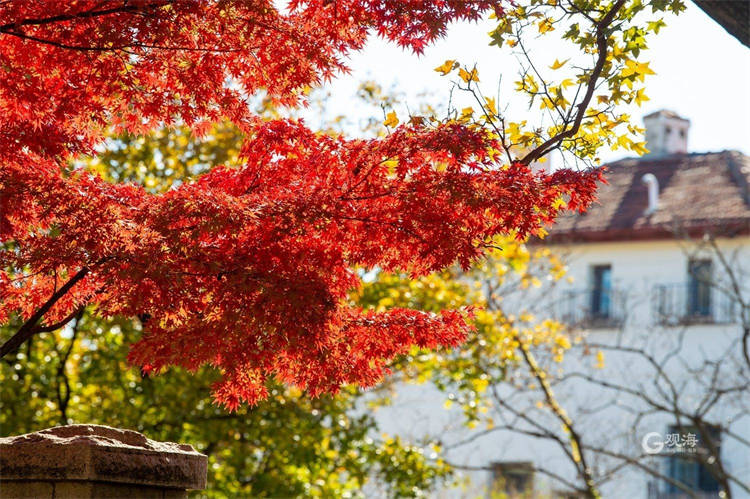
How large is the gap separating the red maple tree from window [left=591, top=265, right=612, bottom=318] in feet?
50.3

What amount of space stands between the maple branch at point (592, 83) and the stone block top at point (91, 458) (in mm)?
2236

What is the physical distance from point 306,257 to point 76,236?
3.41ft

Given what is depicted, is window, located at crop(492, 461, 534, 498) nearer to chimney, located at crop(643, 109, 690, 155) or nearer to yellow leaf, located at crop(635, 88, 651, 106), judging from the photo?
chimney, located at crop(643, 109, 690, 155)

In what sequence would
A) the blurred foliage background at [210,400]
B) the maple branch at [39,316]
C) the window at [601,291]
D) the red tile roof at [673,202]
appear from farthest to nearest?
the window at [601,291] < the red tile roof at [673,202] < the blurred foliage background at [210,400] < the maple branch at [39,316]

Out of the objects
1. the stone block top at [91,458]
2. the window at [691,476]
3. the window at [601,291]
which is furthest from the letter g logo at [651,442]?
the stone block top at [91,458]

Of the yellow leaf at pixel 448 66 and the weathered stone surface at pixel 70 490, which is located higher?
the yellow leaf at pixel 448 66

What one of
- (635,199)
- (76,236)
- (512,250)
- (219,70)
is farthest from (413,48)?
(635,199)

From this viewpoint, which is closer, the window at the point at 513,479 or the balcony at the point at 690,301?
the window at the point at 513,479

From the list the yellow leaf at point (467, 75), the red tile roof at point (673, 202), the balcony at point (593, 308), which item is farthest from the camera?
the balcony at point (593, 308)

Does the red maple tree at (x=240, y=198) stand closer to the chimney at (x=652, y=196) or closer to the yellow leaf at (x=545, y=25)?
the yellow leaf at (x=545, y=25)

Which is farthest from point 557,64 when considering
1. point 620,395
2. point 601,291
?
point 601,291

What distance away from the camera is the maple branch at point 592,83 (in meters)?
5.29

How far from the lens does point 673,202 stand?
20625 mm

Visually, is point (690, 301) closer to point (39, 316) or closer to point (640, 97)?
point (640, 97)
